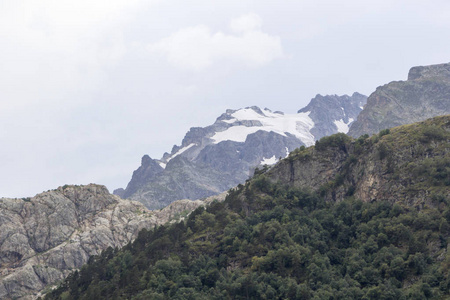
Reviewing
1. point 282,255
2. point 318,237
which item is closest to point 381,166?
point 318,237

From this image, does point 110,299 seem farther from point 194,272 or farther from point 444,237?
point 444,237

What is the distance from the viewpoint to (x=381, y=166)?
160750 mm

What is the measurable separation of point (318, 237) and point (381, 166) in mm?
31440

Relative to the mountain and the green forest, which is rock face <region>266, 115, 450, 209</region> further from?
the green forest

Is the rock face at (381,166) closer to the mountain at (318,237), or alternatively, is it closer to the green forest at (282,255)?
the mountain at (318,237)

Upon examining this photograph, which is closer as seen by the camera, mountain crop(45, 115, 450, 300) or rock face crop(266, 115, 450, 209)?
mountain crop(45, 115, 450, 300)

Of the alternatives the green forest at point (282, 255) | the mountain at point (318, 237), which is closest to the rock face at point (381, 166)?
the mountain at point (318, 237)

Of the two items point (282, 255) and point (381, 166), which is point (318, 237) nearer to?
point (282, 255)

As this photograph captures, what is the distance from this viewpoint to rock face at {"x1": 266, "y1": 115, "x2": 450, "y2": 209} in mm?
147500

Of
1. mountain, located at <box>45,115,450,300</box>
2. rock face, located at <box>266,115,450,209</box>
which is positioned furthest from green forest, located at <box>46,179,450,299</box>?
rock face, located at <box>266,115,450,209</box>

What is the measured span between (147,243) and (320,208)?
Answer: 55.4 metres

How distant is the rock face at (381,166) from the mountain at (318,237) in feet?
1.08

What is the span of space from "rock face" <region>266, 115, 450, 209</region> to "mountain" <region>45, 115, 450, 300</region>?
0.33 m

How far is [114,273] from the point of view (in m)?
152
